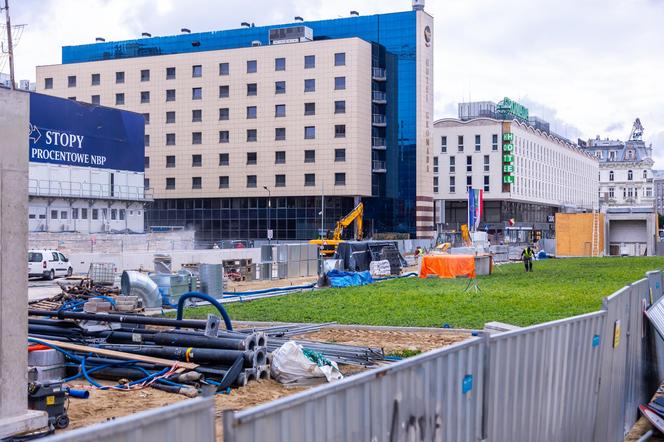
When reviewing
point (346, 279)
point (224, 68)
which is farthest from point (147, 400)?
point (224, 68)

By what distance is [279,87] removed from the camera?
293 feet

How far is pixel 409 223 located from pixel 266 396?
77.3 meters

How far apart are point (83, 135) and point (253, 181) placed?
80.1ft

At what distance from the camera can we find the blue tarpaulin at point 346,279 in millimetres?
41781

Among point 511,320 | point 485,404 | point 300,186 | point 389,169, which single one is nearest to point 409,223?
point 389,169

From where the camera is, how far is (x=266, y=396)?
13797mm

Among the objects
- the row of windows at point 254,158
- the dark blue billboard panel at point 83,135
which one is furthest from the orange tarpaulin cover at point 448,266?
the row of windows at point 254,158

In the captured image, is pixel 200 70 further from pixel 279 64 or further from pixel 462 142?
pixel 462 142

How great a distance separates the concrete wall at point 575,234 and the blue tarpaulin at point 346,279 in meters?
37.2

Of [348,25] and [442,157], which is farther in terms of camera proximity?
[442,157]

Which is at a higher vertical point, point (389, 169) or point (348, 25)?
point (348, 25)

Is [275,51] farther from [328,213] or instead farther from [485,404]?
[485,404]

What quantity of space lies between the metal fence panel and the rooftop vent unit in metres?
88.3

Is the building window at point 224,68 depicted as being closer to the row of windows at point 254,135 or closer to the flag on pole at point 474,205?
the row of windows at point 254,135
